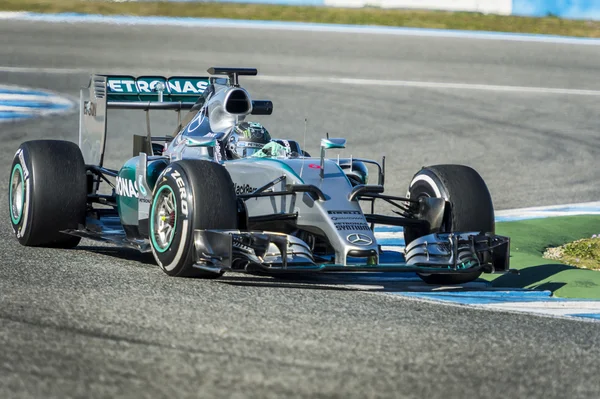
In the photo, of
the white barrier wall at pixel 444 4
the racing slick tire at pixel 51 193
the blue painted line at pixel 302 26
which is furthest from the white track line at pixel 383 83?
the racing slick tire at pixel 51 193

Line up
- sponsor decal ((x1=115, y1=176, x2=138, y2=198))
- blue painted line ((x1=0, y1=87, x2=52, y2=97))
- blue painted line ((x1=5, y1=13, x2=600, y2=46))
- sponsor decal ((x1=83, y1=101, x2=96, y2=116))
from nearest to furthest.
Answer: sponsor decal ((x1=115, y1=176, x2=138, y2=198)) < sponsor decal ((x1=83, y1=101, x2=96, y2=116)) < blue painted line ((x1=0, y1=87, x2=52, y2=97)) < blue painted line ((x1=5, y1=13, x2=600, y2=46))

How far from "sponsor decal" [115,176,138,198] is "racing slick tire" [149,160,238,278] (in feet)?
3.34

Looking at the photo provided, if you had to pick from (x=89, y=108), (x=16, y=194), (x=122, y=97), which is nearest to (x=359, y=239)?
(x=16, y=194)

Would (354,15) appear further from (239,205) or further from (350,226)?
(350,226)

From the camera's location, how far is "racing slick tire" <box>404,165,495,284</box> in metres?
7.74

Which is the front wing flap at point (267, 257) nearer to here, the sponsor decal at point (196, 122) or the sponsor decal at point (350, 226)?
the sponsor decal at point (350, 226)

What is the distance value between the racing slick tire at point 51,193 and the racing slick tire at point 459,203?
8.56 feet

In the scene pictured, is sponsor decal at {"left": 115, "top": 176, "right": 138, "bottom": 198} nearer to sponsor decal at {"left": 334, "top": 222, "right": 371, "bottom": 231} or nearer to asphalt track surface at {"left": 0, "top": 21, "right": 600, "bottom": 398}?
asphalt track surface at {"left": 0, "top": 21, "right": 600, "bottom": 398}

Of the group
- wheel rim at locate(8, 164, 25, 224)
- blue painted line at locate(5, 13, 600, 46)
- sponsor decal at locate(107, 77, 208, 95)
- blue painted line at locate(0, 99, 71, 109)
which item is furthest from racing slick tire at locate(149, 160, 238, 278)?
blue painted line at locate(5, 13, 600, 46)

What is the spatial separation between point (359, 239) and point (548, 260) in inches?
93.6

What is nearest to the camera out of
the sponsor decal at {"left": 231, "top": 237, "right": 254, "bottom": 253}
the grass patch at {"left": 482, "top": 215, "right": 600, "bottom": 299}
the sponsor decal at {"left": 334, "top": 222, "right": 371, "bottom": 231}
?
the sponsor decal at {"left": 231, "top": 237, "right": 254, "bottom": 253}

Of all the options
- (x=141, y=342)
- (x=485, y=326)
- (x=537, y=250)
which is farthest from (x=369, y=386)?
(x=537, y=250)

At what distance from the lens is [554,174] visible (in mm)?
13609

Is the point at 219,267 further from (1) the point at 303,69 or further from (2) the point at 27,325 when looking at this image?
(1) the point at 303,69
